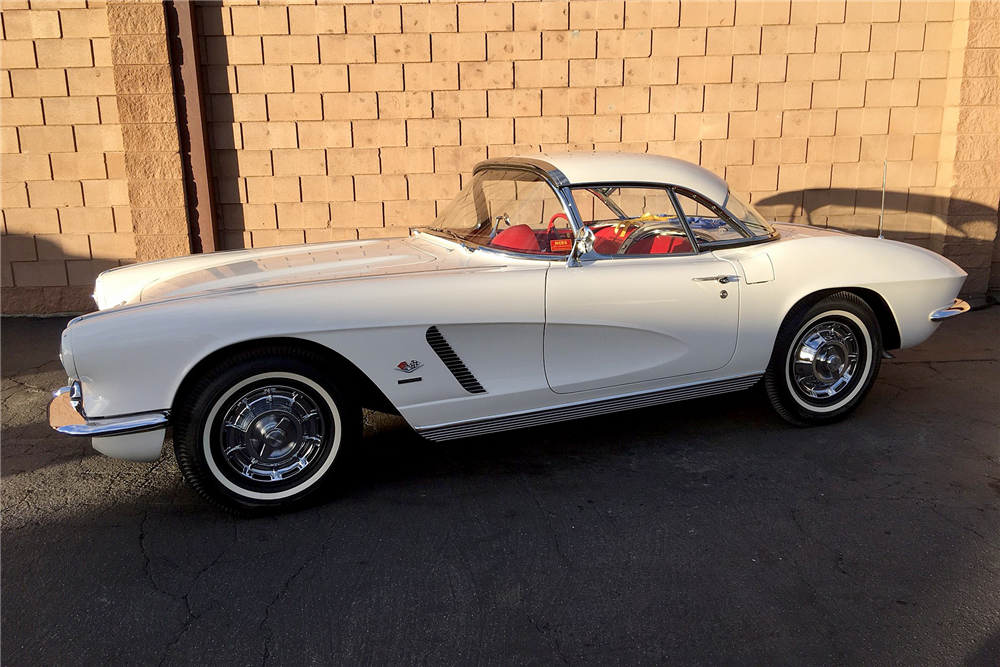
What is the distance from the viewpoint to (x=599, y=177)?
13.4ft

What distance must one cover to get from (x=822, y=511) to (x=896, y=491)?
46 centimetres

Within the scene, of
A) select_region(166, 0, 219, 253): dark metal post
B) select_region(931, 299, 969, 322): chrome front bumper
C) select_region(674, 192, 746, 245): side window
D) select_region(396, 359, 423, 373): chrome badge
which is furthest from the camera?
select_region(166, 0, 219, 253): dark metal post

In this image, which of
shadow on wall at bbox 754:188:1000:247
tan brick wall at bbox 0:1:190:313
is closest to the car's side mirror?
shadow on wall at bbox 754:188:1000:247

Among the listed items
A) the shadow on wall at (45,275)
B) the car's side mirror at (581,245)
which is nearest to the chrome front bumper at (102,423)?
the car's side mirror at (581,245)

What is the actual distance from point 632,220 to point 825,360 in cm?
133

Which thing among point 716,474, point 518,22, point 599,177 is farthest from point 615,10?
point 716,474

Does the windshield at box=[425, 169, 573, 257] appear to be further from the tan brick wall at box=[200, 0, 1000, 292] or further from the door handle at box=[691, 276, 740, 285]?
the tan brick wall at box=[200, 0, 1000, 292]

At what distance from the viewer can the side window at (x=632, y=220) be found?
4.02 metres

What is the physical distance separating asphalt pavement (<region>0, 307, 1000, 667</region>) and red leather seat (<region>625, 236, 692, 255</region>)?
3.36 ft

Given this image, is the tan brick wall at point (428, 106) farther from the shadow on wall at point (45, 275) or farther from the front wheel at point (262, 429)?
the front wheel at point (262, 429)

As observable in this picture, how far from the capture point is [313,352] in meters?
3.38

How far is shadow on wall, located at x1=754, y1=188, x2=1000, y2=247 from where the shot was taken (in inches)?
290

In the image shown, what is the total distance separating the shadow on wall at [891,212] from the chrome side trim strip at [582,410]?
12.3 ft

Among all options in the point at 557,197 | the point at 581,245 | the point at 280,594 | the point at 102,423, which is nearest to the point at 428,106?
the point at 557,197
